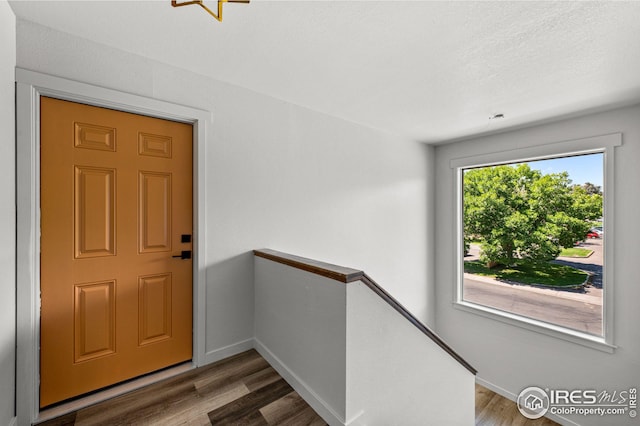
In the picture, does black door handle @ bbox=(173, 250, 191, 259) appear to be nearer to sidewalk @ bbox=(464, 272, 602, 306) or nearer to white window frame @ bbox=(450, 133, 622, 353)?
white window frame @ bbox=(450, 133, 622, 353)

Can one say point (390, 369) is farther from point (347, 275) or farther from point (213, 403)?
point (213, 403)

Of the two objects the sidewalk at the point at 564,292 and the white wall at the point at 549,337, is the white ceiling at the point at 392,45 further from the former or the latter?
the sidewalk at the point at 564,292

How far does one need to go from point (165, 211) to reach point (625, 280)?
419 centimetres

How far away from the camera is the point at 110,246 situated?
5.68ft

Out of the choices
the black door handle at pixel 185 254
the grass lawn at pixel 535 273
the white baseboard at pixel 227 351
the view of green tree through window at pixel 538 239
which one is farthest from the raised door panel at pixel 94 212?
the grass lawn at pixel 535 273

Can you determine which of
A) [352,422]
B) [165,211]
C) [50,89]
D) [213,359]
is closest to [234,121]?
[165,211]

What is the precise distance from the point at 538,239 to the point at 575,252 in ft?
1.20

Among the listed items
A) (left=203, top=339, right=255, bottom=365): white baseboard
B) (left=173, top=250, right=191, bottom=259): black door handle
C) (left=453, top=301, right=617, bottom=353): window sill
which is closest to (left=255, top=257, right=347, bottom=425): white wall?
(left=203, top=339, right=255, bottom=365): white baseboard

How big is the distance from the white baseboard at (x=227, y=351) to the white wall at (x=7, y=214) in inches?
38.7

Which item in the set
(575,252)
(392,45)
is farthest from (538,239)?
(392,45)

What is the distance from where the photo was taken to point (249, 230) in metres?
2.26

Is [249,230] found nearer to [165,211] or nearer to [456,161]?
[165,211]

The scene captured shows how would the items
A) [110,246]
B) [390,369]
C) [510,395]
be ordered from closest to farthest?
[390,369]
[110,246]
[510,395]

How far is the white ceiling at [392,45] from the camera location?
4.59 ft
